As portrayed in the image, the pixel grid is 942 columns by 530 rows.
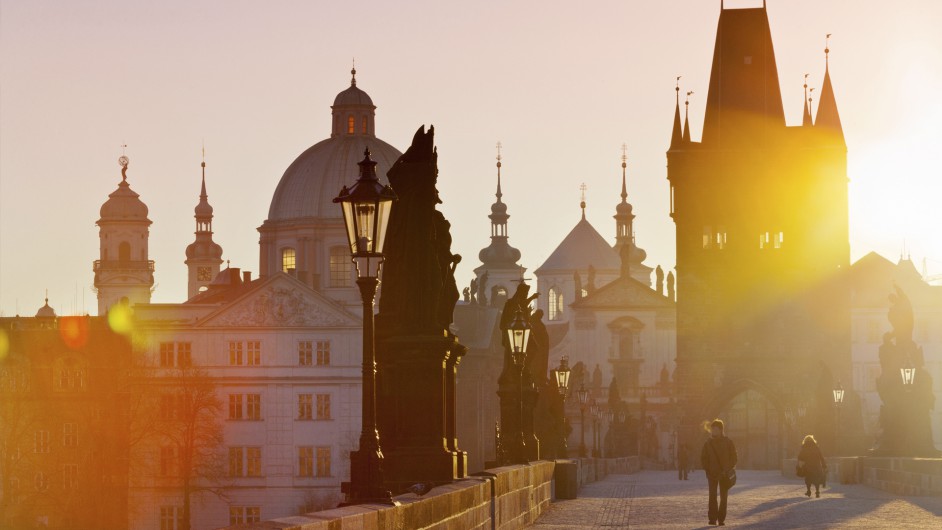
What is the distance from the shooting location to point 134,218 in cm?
19938

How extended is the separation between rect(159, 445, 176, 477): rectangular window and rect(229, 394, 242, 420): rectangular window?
179 inches

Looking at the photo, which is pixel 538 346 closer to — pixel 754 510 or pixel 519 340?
pixel 519 340

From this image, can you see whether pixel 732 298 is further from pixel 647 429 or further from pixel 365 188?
pixel 365 188

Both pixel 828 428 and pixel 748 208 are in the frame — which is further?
pixel 748 208

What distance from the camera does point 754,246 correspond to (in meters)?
126

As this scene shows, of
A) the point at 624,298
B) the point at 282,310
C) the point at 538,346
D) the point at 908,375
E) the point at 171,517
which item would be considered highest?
the point at 624,298

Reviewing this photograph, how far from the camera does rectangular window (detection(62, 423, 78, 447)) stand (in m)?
113

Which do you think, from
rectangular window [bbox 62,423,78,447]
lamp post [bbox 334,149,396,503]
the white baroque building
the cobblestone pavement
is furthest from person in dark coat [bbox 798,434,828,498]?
rectangular window [bbox 62,423,78,447]

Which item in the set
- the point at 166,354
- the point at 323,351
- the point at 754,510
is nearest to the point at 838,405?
the point at 754,510

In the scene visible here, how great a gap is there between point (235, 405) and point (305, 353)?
4875 mm

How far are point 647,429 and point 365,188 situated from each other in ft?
384

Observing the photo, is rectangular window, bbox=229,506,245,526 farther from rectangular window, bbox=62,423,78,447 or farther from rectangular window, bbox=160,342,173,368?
rectangular window, bbox=160,342,173,368

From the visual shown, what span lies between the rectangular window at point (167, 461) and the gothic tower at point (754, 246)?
102 ft

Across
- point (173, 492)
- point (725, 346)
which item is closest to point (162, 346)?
point (173, 492)
